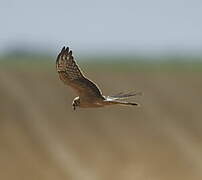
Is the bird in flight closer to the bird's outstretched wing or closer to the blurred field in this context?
the bird's outstretched wing

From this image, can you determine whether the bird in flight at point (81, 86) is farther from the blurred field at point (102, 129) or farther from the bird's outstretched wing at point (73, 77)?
the blurred field at point (102, 129)

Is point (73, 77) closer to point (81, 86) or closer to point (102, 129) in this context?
point (81, 86)

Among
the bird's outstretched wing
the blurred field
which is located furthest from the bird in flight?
the blurred field

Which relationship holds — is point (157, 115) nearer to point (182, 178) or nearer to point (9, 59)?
point (182, 178)

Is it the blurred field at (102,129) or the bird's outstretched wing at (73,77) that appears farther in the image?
the blurred field at (102,129)

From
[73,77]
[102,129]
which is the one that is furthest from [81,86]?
[102,129]

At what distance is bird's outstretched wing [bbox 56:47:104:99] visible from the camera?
4078 millimetres

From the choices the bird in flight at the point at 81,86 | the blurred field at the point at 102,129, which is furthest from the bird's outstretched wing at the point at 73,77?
the blurred field at the point at 102,129

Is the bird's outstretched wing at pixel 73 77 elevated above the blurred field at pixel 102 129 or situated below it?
above

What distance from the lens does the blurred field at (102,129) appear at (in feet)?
61.1

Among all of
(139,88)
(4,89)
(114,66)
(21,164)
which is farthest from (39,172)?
(114,66)

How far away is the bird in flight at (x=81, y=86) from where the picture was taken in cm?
402

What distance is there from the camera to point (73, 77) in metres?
4.21

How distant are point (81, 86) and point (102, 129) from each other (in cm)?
1739
